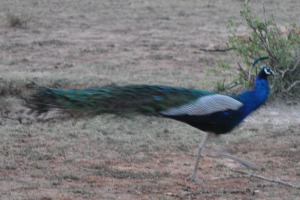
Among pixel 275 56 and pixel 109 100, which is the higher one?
pixel 109 100

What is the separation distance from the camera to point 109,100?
17.4 feet

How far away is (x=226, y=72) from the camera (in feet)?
32.7

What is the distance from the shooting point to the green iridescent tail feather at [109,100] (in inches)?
205

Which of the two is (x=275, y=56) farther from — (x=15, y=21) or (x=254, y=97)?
(x=15, y=21)

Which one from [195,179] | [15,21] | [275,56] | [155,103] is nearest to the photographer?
[155,103]

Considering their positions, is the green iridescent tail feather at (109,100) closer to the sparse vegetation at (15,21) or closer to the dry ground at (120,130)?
the dry ground at (120,130)

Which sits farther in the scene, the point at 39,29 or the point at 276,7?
the point at 276,7

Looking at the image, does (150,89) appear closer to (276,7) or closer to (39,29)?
(39,29)

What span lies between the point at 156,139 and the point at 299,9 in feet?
28.6

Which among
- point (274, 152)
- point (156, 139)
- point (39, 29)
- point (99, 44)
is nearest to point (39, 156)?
point (156, 139)

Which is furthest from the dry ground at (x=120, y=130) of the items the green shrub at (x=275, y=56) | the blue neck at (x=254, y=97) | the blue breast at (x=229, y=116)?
the blue neck at (x=254, y=97)

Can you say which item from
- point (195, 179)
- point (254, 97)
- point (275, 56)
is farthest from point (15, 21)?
point (254, 97)

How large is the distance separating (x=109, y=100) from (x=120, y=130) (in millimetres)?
2112

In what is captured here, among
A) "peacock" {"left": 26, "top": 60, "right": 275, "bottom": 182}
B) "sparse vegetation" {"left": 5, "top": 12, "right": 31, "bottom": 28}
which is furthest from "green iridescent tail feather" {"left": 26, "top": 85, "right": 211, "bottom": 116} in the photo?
"sparse vegetation" {"left": 5, "top": 12, "right": 31, "bottom": 28}
